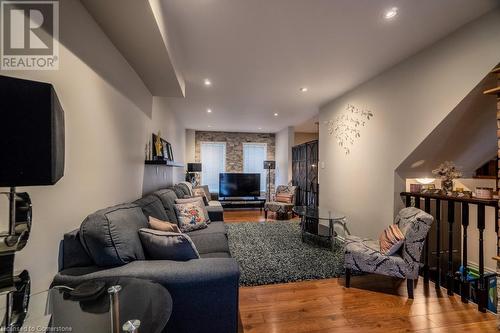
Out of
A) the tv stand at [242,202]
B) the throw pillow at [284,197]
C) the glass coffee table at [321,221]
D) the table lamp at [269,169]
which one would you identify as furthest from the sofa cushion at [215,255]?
the table lamp at [269,169]

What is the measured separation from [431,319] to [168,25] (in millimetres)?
3341

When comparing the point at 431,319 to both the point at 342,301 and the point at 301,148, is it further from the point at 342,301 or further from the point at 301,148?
the point at 301,148

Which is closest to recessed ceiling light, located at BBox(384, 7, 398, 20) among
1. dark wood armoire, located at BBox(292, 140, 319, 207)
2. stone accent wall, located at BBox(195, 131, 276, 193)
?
dark wood armoire, located at BBox(292, 140, 319, 207)

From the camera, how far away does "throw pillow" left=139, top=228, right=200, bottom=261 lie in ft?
4.92

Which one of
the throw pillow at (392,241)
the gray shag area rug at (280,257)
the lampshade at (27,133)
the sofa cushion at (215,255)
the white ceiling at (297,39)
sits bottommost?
the gray shag area rug at (280,257)

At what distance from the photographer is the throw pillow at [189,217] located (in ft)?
9.17

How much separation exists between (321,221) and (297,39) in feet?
9.74

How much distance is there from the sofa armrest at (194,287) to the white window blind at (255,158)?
21.0 feet

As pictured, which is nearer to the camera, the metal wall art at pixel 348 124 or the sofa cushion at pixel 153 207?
the sofa cushion at pixel 153 207

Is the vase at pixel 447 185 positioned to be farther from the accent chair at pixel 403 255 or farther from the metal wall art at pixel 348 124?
the metal wall art at pixel 348 124

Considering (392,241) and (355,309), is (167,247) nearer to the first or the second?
(355,309)

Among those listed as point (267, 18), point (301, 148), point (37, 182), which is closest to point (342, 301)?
point (37, 182)

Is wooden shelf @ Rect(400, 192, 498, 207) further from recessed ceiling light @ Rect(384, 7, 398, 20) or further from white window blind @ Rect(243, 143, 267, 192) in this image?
white window blind @ Rect(243, 143, 267, 192)

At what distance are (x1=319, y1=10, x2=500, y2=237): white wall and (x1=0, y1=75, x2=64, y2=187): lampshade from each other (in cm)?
297
